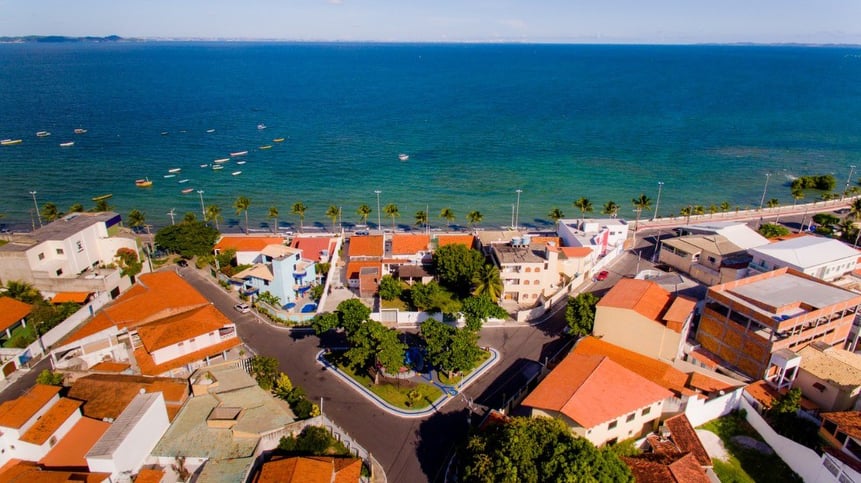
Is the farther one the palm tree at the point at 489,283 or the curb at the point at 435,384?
the palm tree at the point at 489,283

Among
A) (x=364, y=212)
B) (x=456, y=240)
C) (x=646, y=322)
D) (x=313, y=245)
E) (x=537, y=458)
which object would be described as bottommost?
(x=313, y=245)

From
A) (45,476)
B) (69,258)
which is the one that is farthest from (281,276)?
(45,476)

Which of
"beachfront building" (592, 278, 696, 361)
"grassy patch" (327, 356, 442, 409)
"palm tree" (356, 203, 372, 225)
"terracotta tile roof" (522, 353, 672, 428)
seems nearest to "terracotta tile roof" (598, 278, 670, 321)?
"beachfront building" (592, 278, 696, 361)

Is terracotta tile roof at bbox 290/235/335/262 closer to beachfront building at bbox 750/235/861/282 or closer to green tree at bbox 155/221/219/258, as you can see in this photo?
green tree at bbox 155/221/219/258

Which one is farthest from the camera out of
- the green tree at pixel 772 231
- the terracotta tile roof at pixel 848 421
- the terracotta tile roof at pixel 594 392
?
the green tree at pixel 772 231

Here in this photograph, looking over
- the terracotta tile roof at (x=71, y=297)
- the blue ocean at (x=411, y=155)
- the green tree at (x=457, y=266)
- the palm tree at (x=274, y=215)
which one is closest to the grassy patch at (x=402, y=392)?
the green tree at (x=457, y=266)

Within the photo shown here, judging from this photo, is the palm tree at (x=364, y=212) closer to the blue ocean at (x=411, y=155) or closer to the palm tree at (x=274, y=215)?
the blue ocean at (x=411, y=155)

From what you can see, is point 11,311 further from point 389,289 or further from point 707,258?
point 707,258

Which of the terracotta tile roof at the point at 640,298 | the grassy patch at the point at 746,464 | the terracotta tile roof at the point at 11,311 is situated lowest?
the grassy patch at the point at 746,464
